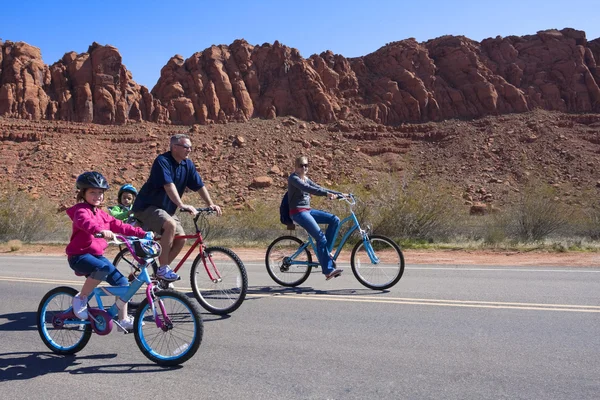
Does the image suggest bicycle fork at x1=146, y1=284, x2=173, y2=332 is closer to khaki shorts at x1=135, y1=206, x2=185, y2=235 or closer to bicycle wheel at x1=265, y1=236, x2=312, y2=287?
khaki shorts at x1=135, y1=206, x2=185, y2=235

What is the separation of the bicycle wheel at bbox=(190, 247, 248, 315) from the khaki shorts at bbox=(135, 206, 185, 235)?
1.70 feet

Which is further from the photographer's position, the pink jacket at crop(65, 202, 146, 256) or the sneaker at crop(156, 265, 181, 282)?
the sneaker at crop(156, 265, 181, 282)

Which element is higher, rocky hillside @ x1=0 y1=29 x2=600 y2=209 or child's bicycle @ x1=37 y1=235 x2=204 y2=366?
rocky hillside @ x1=0 y1=29 x2=600 y2=209

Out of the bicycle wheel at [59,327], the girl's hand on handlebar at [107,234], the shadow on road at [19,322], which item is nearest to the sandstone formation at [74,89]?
the shadow on road at [19,322]

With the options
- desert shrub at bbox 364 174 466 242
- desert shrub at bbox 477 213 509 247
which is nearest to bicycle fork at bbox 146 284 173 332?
desert shrub at bbox 477 213 509 247

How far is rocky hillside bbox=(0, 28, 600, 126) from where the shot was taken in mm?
69312

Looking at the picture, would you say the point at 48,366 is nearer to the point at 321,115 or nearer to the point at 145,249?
the point at 145,249

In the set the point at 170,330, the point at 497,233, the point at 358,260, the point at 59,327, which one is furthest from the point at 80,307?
the point at 497,233

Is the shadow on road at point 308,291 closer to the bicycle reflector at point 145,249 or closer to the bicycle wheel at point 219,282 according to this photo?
the bicycle wheel at point 219,282

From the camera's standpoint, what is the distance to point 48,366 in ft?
16.6

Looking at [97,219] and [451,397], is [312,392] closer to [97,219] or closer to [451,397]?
[451,397]

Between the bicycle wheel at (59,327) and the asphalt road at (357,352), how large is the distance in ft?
0.41

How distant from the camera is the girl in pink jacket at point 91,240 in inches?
195

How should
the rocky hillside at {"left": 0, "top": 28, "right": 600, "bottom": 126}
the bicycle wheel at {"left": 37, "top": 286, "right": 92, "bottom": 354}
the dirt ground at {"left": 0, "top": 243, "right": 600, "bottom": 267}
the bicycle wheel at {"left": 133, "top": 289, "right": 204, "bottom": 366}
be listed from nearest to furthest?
the bicycle wheel at {"left": 133, "top": 289, "right": 204, "bottom": 366}
the bicycle wheel at {"left": 37, "top": 286, "right": 92, "bottom": 354}
the dirt ground at {"left": 0, "top": 243, "right": 600, "bottom": 267}
the rocky hillside at {"left": 0, "top": 28, "right": 600, "bottom": 126}
